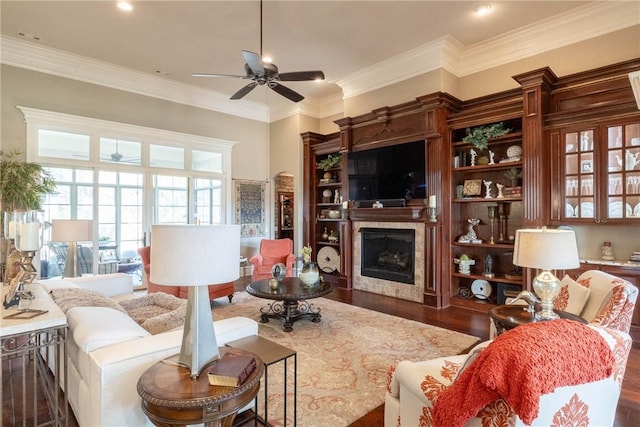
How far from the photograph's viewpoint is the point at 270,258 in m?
5.73

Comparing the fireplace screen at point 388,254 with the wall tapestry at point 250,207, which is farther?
the wall tapestry at point 250,207

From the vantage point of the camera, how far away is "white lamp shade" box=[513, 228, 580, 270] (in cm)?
219

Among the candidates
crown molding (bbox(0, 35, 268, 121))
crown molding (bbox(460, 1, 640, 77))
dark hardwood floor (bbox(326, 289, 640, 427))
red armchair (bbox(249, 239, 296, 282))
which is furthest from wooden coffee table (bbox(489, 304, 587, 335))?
crown molding (bbox(0, 35, 268, 121))

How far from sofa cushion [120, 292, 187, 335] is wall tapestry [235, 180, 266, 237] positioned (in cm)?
384

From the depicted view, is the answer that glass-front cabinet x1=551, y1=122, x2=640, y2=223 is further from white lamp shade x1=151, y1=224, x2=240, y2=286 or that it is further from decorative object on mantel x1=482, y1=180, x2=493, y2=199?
white lamp shade x1=151, y1=224, x2=240, y2=286

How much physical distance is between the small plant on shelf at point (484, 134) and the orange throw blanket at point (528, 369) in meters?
3.79

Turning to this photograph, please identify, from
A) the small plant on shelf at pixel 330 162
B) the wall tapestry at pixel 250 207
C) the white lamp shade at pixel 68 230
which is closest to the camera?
the white lamp shade at pixel 68 230

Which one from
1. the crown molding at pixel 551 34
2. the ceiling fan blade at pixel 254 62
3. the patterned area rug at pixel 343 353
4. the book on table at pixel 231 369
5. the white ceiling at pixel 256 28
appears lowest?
the patterned area rug at pixel 343 353

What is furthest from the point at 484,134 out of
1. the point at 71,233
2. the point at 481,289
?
the point at 71,233

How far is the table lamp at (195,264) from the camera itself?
4.51 ft

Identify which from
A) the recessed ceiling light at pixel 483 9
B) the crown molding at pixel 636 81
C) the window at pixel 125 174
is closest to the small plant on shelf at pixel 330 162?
the window at pixel 125 174

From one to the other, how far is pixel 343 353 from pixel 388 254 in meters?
2.64

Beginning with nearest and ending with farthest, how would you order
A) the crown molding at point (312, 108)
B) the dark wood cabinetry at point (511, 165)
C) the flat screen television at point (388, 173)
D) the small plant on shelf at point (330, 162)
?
1. the dark wood cabinetry at point (511, 165)
2. the flat screen television at point (388, 173)
3. the small plant on shelf at point (330, 162)
4. the crown molding at point (312, 108)

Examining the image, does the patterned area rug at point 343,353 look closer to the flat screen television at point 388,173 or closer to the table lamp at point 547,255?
the table lamp at point 547,255
